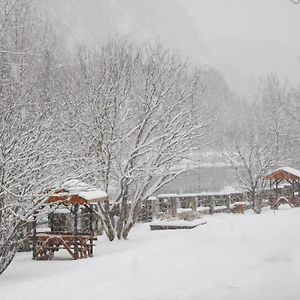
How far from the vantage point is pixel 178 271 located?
438 inches

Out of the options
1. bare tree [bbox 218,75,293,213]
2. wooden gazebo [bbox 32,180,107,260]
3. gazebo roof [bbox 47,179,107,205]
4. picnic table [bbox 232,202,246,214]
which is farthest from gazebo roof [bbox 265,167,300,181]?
gazebo roof [bbox 47,179,107,205]

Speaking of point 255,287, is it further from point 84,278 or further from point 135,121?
point 135,121

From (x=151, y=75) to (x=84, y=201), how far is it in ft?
23.3

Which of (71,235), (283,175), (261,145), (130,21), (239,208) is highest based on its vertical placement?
(130,21)

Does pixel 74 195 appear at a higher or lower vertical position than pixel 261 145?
lower

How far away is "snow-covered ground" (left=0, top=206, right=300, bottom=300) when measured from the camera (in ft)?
30.0

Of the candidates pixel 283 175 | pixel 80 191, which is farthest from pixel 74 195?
pixel 283 175

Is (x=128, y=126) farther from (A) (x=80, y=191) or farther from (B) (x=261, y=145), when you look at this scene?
(B) (x=261, y=145)

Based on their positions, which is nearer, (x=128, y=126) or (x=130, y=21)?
(x=128, y=126)

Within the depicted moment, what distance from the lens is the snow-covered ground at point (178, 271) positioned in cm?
915

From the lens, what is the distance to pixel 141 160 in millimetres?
20656

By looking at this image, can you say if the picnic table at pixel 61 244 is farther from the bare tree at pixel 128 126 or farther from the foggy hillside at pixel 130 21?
the foggy hillside at pixel 130 21

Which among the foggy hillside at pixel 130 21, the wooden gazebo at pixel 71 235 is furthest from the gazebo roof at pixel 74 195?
the foggy hillside at pixel 130 21

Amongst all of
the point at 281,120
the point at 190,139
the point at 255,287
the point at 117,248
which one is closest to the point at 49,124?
the point at 117,248
